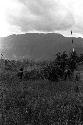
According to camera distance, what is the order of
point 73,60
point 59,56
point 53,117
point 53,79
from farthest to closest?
1. point 73,60
2. point 59,56
3. point 53,79
4. point 53,117

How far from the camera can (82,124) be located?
9.71 m

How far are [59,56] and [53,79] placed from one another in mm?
3265

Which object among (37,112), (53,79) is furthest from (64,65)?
(37,112)

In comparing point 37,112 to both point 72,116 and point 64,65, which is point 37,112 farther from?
point 64,65

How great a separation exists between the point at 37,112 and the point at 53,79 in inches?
676

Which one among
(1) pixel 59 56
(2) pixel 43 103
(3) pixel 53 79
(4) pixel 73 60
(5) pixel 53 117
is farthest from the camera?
(4) pixel 73 60

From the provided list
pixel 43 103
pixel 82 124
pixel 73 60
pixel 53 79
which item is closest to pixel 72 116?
pixel 82 124

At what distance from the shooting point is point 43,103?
13258 mm

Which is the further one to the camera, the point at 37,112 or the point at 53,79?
the point at 53,79

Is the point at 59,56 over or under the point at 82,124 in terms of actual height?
over

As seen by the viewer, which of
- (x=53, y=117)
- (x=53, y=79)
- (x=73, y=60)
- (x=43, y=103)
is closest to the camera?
(x=53, y=117)

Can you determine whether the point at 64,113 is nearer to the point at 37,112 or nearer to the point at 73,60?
the point at 37,112

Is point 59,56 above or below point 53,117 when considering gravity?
above

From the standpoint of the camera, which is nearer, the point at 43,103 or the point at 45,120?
the point at 45,120
